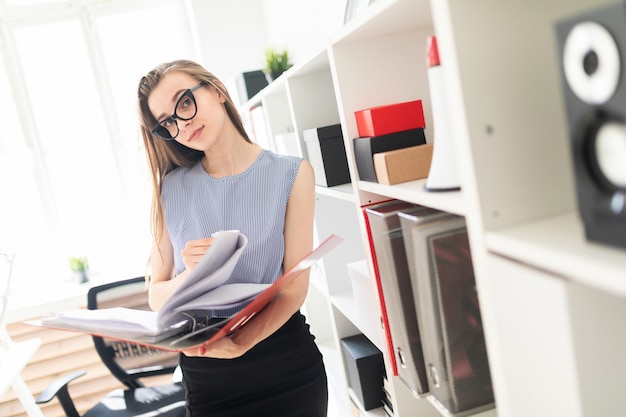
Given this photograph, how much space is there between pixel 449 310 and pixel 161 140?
0.96 meters

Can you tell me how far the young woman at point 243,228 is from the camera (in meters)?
1.35

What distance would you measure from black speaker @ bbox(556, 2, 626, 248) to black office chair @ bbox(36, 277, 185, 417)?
1.92 metres

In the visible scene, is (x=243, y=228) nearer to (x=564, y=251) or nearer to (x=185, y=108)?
(x=185, y=108)

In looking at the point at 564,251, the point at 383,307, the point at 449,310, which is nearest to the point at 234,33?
the point at 383,307

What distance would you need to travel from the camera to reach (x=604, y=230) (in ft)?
1.64

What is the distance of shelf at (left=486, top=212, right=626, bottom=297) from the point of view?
47 centimetres

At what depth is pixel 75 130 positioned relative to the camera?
3764 mm

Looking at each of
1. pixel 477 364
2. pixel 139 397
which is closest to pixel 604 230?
pixel 477 364

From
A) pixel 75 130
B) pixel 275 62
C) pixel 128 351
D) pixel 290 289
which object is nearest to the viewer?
pixel 290 289

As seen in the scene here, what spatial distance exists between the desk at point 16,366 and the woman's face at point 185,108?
4.27 feet

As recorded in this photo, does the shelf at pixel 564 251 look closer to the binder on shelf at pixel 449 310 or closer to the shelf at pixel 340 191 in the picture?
the binder on shelf at pixel 449 310

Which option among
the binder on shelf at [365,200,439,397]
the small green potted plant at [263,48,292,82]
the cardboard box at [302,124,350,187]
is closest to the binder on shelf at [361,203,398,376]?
the binder on shelf at [365,200,439,397]

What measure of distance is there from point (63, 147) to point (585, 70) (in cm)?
385

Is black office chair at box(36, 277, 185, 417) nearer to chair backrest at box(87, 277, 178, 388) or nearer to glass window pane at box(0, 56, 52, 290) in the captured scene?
chair backrest at box(87, 277, 178, 388)
